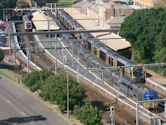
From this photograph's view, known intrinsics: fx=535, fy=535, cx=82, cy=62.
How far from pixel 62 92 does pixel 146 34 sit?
18.9 metres

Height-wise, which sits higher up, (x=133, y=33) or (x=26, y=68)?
(x=133, y=33)

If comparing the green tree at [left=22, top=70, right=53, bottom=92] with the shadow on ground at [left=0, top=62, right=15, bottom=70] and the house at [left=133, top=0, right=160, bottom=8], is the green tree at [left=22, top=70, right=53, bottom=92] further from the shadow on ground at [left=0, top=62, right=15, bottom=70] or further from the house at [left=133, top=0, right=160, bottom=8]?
the house at [left=133, top=0, right=160, bottom=8]

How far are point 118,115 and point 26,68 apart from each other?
18.3 meters

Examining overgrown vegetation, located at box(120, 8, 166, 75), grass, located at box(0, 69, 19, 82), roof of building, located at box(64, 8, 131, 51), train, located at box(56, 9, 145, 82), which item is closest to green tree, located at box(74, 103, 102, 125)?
train, located at box(56, 9, 145, 82)

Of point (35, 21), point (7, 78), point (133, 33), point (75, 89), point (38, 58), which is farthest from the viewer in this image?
point (35, 21)

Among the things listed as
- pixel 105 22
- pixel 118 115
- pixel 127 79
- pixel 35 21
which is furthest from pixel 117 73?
pixel 35 21

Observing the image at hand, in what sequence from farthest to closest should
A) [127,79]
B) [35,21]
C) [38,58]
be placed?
[35,21], [38,58], [127,79]

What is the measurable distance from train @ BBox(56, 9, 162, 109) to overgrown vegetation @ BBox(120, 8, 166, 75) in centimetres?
221

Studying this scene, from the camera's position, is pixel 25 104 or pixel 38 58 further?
pixel 38 58

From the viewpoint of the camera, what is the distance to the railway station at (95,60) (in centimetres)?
4004

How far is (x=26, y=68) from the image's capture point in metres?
54.5

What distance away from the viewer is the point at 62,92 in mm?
36781

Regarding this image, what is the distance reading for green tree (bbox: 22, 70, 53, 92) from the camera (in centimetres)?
Answer: 4253

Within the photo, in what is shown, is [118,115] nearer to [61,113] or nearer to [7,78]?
[61,113]
